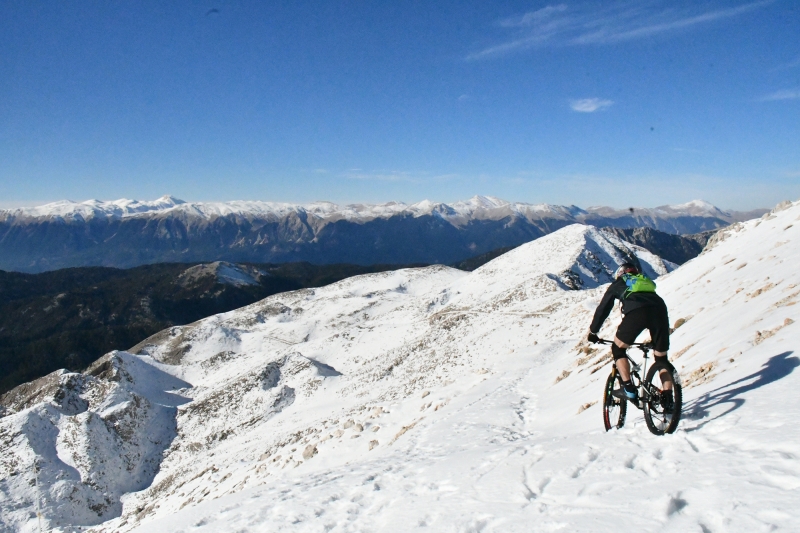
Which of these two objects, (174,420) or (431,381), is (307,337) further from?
(431,381)

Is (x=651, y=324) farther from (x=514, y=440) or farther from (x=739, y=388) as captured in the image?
(x=514, y=440)

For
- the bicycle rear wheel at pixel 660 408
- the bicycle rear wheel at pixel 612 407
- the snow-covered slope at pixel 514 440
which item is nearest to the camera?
the snow-covered slope at pixel 514 440

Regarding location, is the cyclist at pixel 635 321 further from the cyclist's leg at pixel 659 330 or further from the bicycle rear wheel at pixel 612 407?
the bicycle rear wheel at pixel 612 407

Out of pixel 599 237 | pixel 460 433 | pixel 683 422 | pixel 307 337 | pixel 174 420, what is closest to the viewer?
pixel 683 422

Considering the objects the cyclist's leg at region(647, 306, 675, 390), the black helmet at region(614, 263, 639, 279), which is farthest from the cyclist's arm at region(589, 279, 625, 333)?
the cyclist's leg at region(647, 306, 675, 390)

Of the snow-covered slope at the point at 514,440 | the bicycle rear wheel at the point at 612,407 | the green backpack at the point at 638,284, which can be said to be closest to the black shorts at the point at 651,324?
the green backpack at the point at 638,284

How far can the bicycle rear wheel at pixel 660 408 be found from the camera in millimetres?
7141

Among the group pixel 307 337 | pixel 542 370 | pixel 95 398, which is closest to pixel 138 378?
pixel 95 398

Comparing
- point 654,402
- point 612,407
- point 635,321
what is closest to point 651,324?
point 635,321

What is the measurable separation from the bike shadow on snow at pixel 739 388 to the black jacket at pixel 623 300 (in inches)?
78.0

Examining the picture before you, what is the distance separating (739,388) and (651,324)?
2.20 m

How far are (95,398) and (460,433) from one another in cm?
6013

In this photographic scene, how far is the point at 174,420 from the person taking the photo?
167 ft

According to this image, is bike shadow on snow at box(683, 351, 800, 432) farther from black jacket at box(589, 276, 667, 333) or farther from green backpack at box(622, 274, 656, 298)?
green backpack at box(622, 274, 656, 298)
